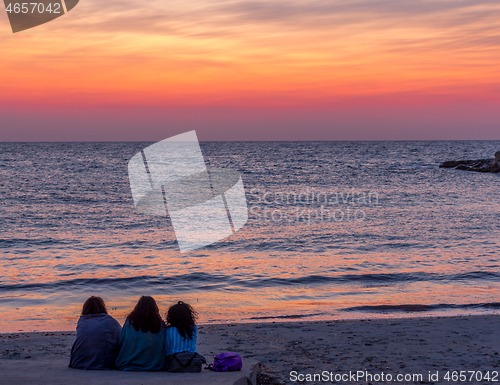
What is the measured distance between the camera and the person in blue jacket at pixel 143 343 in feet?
17.8

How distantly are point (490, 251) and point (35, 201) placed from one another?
28.1 metres

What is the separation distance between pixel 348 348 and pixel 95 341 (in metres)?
4.02

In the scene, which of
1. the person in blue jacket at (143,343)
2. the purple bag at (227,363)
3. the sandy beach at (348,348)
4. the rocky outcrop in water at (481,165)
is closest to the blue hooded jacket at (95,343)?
the person in blue jacket at (143,343)

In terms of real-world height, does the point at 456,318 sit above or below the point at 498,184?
above

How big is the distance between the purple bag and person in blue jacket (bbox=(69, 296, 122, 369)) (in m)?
1.25

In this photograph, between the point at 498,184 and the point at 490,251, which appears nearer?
the point at 490,251

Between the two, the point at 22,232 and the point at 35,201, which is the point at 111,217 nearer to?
the point at 22,232

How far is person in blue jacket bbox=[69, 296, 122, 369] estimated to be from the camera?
5445 mm

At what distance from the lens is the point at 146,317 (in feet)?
17.7

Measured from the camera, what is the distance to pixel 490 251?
16.4 meters

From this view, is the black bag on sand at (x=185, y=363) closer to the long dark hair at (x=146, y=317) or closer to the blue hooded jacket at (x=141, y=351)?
the blue hooded jacket at (x=141, y=351)

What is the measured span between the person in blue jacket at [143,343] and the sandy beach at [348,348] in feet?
3.37

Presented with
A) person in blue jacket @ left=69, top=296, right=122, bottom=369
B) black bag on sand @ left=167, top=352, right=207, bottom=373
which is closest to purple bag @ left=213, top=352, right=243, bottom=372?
black bag on sand @ left=167, top=352, right=207, bottom=373

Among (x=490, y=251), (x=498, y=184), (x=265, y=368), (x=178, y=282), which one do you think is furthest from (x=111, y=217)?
(x=498, y=184)
